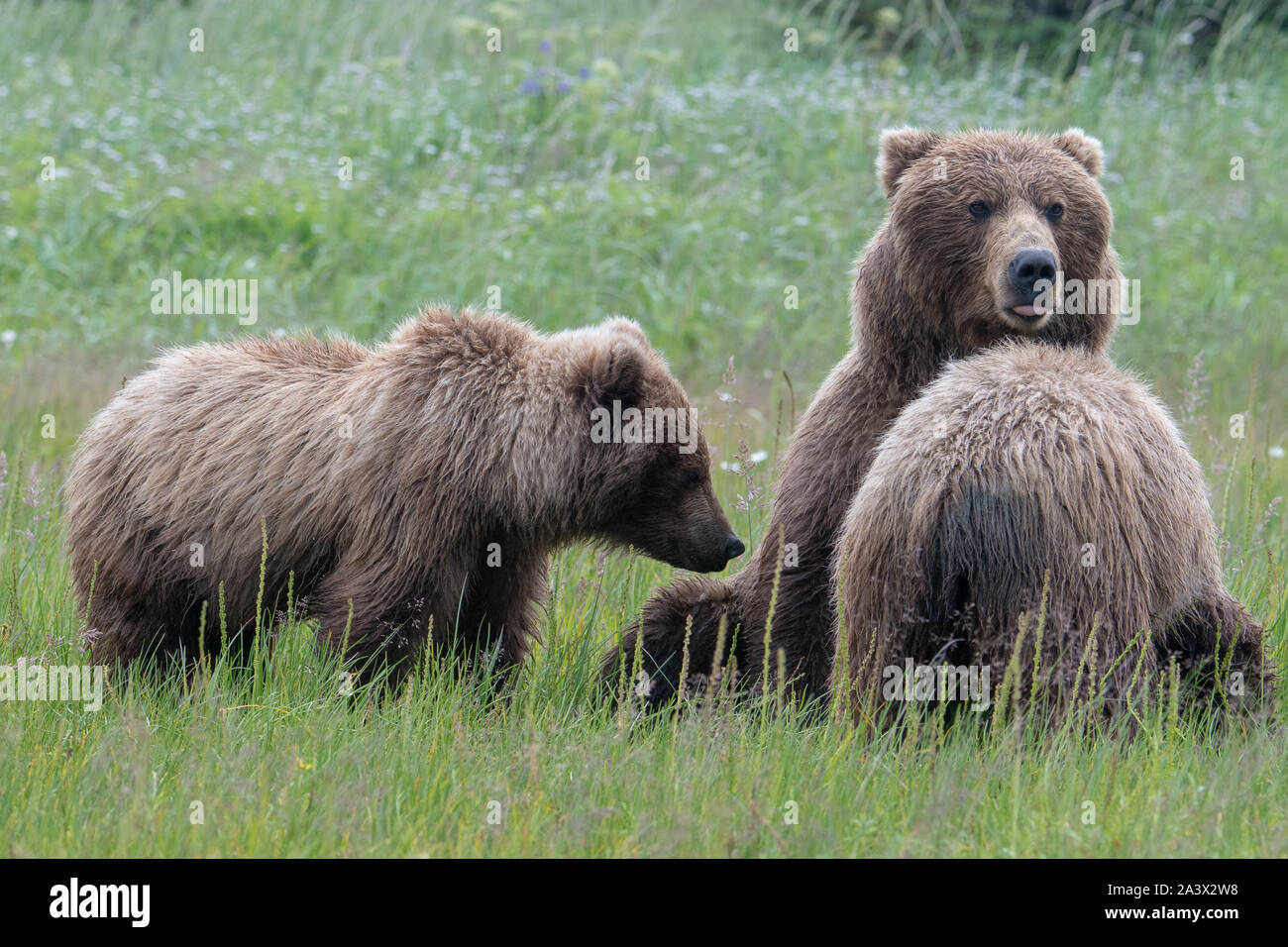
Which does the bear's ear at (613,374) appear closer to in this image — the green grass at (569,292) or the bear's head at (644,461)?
the bear's head at (644,461)

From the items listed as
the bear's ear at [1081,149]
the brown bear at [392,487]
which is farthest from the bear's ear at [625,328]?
the bear's ear at [1081,149]

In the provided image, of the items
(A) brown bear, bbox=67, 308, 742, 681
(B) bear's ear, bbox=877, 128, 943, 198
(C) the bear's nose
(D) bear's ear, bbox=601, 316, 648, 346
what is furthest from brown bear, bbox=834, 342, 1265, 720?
(D) bear's ear, bbox=601, 316, 648, 346

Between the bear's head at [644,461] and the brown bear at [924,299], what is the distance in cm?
30

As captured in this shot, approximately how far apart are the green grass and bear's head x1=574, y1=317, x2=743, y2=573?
247mm

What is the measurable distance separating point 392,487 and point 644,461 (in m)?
0.88

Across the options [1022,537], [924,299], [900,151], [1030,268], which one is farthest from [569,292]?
[1022,537]

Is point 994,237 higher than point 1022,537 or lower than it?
higher

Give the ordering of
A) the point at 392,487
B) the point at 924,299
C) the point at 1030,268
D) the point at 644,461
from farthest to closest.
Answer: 1. the point at 644,461
2. the point at 392,487
3. the point at 924,299
4. the point at 1030,268

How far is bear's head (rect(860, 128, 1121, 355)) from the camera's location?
15.3 feet

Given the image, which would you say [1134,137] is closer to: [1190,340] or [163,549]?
[1190,340]

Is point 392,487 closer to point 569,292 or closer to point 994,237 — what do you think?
point 994,237

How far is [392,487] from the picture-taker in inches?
193

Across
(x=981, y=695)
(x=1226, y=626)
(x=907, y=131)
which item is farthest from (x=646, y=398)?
(x=1226, y=626)

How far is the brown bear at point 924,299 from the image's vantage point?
465 cm
